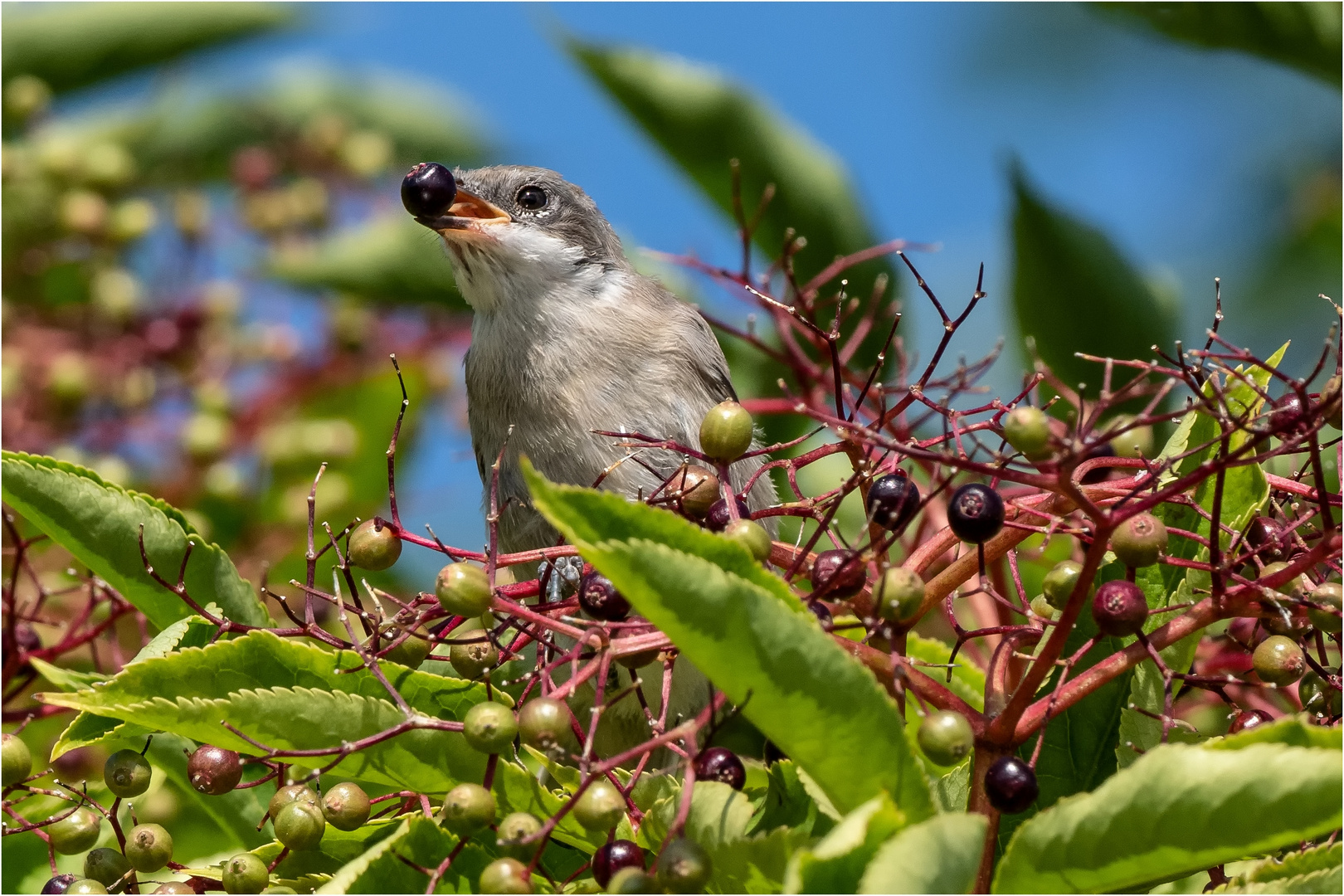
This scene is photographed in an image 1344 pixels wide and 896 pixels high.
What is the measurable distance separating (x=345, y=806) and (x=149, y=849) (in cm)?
40

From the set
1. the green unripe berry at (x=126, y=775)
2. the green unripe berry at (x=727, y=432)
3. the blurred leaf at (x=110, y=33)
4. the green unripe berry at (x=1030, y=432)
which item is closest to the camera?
the green unripe berry at (x=1030, y=432)

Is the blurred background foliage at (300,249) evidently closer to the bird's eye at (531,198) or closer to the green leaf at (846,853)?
the bird's eye at (531,198)

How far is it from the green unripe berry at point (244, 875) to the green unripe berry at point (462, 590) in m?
0.42

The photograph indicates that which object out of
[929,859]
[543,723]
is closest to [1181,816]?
[929,859]

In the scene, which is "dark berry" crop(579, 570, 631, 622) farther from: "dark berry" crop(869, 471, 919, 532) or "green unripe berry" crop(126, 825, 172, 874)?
"green unripe berry" crop(126, 825, 172, 874)

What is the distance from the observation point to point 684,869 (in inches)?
63.6

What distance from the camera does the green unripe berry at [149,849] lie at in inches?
84.0

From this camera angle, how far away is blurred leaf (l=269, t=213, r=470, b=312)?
4281mm

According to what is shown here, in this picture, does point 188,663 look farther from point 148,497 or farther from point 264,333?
point 264,333

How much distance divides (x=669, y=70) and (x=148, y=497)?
206 cm

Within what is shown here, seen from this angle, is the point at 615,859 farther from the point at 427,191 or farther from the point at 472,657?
the point at 427,191

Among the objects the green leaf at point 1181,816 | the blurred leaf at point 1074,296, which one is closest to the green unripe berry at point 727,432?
the green leaf at point 1181,816

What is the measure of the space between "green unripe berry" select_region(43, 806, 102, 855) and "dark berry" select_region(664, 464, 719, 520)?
1.11 meters

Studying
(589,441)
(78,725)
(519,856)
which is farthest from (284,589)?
(519,856)
